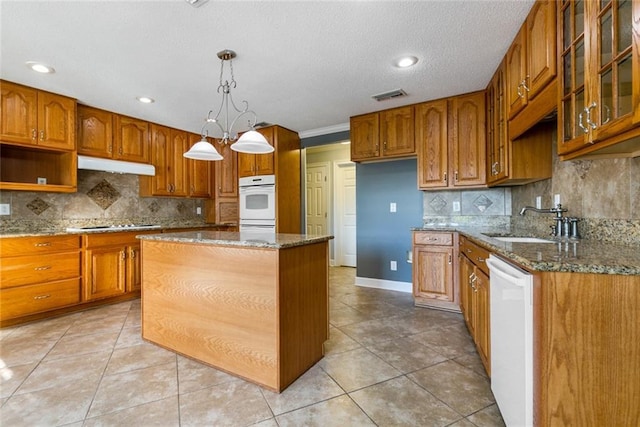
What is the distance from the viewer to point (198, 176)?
4762 millimetres

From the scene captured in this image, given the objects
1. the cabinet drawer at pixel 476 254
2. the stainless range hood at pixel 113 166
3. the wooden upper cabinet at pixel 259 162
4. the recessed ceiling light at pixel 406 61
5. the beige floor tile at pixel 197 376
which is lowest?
the beige floor tile at pixel 197 376

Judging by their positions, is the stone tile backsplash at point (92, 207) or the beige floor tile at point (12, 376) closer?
the beige floor tile at point (12, 376)

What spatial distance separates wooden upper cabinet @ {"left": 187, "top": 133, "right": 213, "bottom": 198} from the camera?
4656 mm

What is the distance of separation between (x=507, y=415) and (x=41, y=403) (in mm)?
2409

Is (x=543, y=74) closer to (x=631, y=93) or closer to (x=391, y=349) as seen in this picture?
(x=631, y=93)

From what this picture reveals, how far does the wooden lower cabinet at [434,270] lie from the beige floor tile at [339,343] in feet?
3.83

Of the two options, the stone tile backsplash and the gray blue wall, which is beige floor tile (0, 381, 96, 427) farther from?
the gray blue wall

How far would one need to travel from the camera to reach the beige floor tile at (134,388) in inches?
64.8

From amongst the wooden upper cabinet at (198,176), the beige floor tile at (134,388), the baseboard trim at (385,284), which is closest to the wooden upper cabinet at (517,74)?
the baseboard trim at (385,284)

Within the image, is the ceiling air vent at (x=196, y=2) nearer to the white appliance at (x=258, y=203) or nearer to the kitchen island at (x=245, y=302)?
the kitchen island at (x=245, y=302)

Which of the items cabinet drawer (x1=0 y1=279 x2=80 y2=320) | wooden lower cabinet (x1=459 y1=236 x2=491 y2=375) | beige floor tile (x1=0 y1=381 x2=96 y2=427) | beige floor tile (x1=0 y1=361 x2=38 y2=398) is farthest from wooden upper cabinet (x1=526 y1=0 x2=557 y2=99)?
cabinet drawer (x1=0 y1=279 x2=80 y2=320)

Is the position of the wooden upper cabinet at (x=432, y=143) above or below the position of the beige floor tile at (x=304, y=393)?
above

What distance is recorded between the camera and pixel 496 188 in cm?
342

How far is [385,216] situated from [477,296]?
206cm
